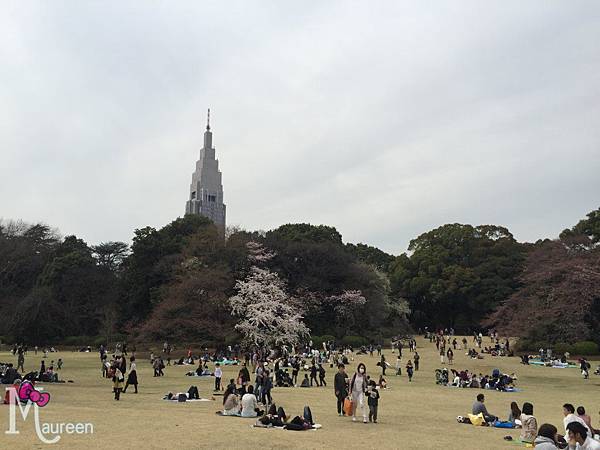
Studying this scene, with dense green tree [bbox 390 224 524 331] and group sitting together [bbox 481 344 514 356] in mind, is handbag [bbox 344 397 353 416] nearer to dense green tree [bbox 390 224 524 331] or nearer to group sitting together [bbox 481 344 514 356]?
group sitting together [bbox 481 344 514 356]

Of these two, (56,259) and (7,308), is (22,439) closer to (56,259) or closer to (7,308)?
(7,308)

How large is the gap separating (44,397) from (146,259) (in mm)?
42526

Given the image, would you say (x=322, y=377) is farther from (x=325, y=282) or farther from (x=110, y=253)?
(x=110, y=253)

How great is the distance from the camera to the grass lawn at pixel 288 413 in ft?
39.2

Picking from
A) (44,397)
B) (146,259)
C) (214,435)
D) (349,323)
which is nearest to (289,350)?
(349,323)

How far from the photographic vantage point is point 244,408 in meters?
15.9

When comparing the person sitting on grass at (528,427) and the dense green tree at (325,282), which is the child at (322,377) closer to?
the person sitting on grass at (528,427)

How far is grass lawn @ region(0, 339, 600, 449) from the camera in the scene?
39.2 ft

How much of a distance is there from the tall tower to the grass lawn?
330ft

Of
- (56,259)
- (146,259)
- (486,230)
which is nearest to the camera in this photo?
(146,259)

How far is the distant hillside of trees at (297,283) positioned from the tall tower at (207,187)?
41947mm

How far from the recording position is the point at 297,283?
51.5 m

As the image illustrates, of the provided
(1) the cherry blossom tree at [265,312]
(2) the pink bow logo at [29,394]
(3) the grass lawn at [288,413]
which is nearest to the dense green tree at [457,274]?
(1) the cherry blossom tree at [265,312]

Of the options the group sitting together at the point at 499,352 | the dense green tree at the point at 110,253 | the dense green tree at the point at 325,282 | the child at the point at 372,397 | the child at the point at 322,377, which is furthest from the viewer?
the dense green tree at the point at 110,253
